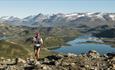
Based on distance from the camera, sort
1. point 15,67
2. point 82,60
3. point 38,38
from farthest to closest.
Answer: point 38,38 < point 82,60 < point 15,67

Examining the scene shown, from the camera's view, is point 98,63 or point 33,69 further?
point 98,63

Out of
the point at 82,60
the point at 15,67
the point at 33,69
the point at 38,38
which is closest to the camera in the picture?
the point at 33,69

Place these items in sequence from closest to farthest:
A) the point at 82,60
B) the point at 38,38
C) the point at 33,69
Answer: the point at 33,69 → the point at 82,60 → the point at 38,38

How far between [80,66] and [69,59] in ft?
14.7

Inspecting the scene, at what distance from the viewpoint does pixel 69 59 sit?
3772 cm

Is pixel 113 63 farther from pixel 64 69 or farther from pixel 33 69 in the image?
pixel 33 69

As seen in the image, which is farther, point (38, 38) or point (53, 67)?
point (38, 38)

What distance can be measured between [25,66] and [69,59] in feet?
20.9

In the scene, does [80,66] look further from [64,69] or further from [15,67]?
[15,67]

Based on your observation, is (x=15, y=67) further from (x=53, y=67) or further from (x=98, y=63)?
(x=98, y=63)

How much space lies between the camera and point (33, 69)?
31.8 meters

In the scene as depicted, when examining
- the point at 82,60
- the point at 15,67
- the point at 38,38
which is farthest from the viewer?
the point at 38,38

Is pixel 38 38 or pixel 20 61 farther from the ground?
pixel 38 38

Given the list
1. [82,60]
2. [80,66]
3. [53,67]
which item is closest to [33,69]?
[53,67]
